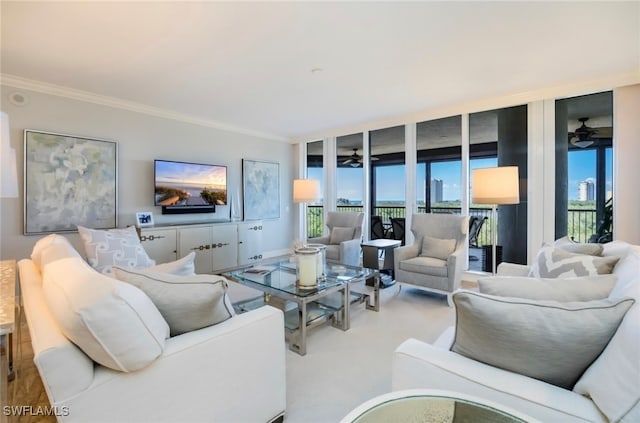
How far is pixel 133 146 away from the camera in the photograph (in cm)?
413

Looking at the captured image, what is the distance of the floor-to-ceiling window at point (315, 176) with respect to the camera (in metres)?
6.22

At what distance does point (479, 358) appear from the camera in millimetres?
1055

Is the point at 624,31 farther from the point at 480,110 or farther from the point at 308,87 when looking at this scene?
the point at 308,87

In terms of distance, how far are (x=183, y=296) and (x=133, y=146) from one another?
12.0 ft

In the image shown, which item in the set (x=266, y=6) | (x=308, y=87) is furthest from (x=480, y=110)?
(x=266, y=6)

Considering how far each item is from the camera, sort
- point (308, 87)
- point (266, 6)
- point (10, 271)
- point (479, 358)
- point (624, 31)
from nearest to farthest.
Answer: point (479, 358) < point (10, 271) < point (266, 6) < point (624, 31) < point (308, 87)

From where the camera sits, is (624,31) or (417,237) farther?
(417,237)

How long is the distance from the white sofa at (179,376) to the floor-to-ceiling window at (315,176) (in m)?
4.79

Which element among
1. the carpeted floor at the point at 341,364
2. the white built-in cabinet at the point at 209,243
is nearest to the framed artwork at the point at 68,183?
the white built-in cabinet at the point at 209,243

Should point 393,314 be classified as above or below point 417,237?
below

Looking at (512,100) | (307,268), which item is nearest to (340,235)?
(307,268)

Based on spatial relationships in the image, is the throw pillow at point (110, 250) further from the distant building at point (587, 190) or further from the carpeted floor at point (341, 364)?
the distant building at point (587, 190)

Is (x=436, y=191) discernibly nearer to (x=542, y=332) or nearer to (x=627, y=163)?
(x=627, y=163)

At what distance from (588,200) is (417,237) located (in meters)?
2.09
